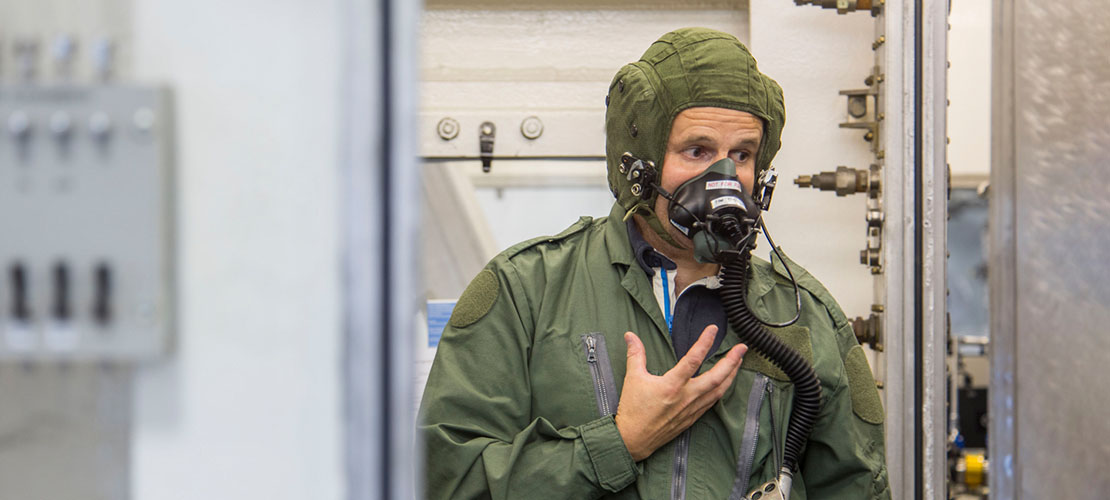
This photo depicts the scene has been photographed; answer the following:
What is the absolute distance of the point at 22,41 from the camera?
0.54 metres

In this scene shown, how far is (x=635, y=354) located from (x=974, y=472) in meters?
2.66

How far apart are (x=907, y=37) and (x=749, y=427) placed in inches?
37.3

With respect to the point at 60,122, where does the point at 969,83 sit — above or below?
above

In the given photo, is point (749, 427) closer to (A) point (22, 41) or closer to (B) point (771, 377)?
(B) point (771, 377)

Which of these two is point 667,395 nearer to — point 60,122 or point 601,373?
point 601,373

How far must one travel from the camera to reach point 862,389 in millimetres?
1528

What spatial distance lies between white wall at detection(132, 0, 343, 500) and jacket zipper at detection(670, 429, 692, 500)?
2.89ft

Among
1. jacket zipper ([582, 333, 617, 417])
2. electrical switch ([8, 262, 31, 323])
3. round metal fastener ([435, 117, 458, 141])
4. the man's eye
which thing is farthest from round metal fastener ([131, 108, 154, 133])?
round metal fastener ([435, 117, 458, 141])

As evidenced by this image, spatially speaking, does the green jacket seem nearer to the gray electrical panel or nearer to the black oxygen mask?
the black oxygen mask

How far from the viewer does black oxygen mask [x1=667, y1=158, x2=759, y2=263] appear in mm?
1378

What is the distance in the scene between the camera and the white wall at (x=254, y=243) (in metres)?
0.54

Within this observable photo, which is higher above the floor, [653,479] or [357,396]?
[357,396]

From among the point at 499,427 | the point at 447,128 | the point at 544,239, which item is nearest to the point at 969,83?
the point at 447,128

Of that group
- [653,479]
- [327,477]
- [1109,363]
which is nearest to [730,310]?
[653,479]
